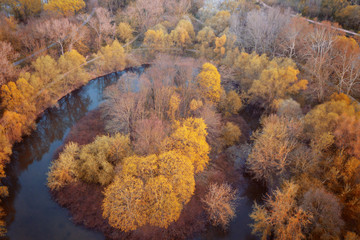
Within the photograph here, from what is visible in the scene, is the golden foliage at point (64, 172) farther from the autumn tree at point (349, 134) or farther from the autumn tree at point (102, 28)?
the autumn tree at point (102, 28)

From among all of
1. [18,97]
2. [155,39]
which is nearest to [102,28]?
[155,39]

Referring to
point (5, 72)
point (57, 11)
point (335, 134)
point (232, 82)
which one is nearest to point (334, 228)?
point (335, 134)

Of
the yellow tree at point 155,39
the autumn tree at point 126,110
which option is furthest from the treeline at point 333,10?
the autumn tree at point 126,110

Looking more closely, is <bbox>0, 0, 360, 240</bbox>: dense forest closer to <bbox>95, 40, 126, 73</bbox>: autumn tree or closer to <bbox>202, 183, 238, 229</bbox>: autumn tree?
<bbox>202, 183, 238, 229</bbox>: autumn tree

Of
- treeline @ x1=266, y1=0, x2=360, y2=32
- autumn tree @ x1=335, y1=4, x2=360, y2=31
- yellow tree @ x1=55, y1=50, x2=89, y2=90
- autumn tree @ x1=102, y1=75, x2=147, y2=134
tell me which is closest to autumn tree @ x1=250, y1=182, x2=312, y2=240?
autumn tree @ x1=102, y1=75, x2=147, y2=134

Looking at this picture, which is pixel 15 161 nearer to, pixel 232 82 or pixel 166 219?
pixel 166 219

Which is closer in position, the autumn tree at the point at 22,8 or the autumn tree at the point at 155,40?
the autumn tree at the point at 155,40
